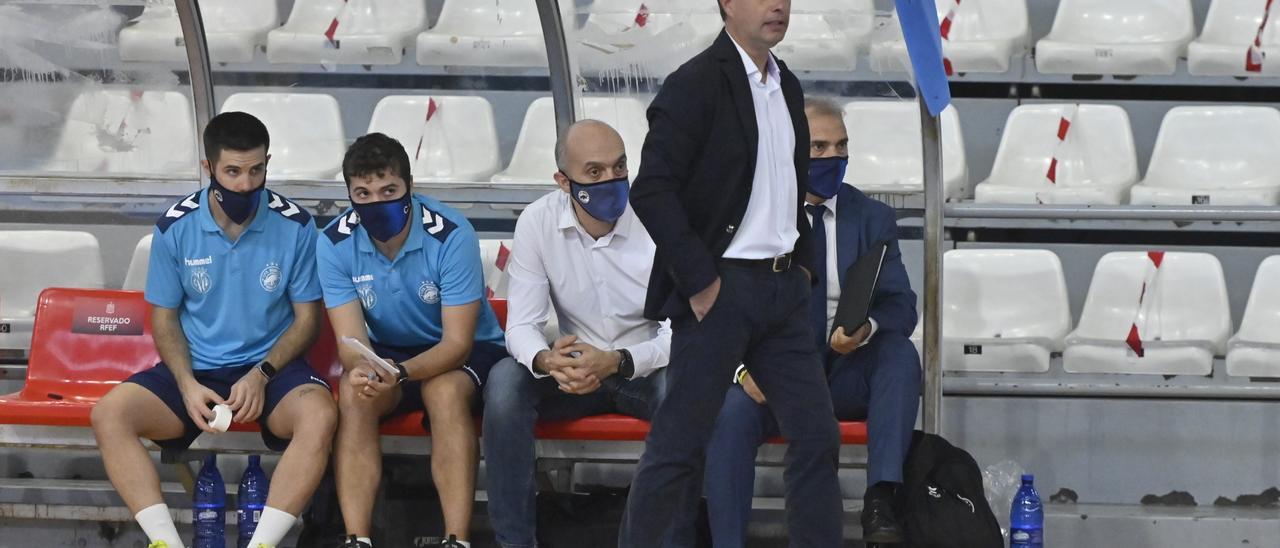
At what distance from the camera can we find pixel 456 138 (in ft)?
20.4

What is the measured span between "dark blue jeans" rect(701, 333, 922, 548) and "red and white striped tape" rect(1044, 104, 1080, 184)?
7.83ft

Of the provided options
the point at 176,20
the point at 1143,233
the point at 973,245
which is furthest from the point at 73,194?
the point at 1143,233

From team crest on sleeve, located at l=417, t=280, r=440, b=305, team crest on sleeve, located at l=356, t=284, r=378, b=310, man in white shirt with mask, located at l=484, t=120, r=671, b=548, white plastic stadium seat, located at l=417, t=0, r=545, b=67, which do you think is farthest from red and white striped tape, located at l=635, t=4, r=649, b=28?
team crest on sleeve, located at l=356, t=284, r=378, b=310

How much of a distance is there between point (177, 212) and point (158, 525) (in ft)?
3.22

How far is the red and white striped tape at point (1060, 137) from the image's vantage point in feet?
21.3

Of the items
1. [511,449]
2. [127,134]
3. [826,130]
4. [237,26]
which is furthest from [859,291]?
[237,26]

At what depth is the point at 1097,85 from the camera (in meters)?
7.01

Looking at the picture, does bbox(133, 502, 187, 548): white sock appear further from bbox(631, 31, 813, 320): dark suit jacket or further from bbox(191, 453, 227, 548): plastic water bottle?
bbox(631, 31, 813, 320): dark suit jacket

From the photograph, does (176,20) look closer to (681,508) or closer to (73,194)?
(73,194)

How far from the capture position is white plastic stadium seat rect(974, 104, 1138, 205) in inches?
253

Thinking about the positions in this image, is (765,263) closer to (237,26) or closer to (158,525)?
(158,525)

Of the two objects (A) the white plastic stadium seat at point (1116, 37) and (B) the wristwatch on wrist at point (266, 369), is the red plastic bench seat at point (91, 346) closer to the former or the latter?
(B) the wristwatch on wrist at point (266, 369)

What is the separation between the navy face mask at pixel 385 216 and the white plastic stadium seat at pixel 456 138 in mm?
1592

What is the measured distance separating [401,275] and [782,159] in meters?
1.46
